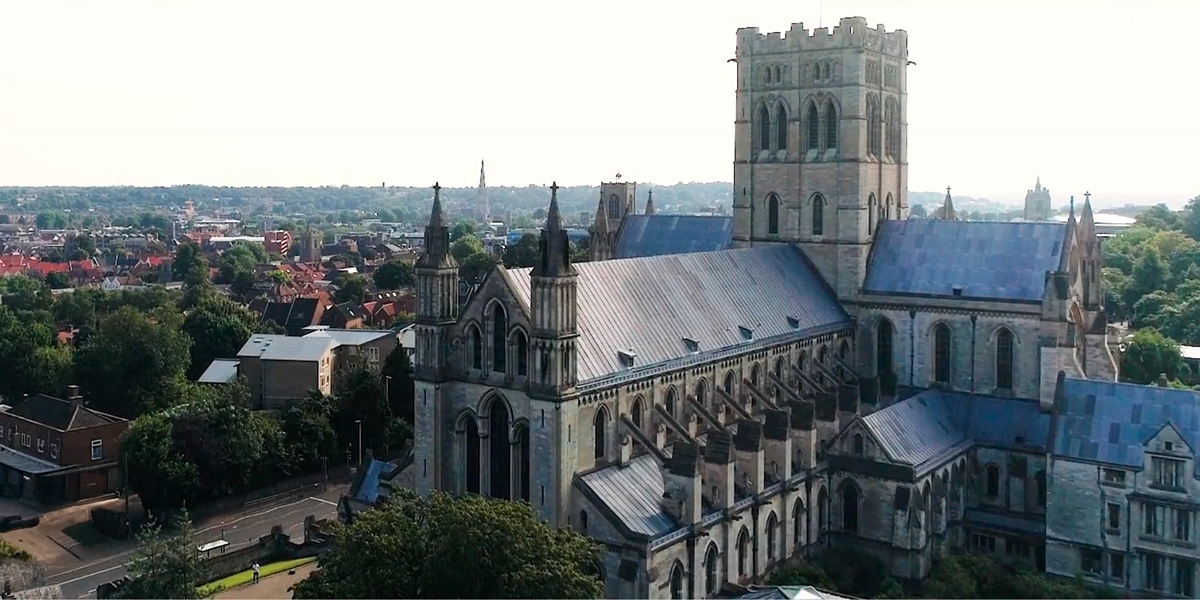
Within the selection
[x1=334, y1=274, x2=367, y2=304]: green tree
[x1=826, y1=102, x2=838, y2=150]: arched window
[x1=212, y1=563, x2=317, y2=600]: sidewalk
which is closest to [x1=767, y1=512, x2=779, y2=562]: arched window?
[x1=212, y1=563, x2=317, y2=600]: sidewalk

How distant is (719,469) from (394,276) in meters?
120

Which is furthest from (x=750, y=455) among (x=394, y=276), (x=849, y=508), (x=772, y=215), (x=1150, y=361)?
(x=394, y=276)

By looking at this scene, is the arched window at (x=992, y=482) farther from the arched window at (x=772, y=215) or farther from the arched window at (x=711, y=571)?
the arched window at (x=711, y=571)

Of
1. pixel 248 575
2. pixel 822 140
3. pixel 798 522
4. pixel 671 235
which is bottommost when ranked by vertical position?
pixel 248 575

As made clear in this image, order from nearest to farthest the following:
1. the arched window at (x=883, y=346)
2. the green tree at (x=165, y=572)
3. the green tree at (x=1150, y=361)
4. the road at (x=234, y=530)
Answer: the green tree at (x=165, y=572) → the road at (x=234, y=530) → the arched window at (x=883, y=346) → the green tree at (x=1150, y=361)

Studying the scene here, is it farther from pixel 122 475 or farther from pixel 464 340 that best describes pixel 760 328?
pixel 122 475

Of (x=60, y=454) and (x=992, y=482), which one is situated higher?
(x=992, y=482)

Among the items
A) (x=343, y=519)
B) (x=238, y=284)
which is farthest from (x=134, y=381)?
(x=238, y=284)

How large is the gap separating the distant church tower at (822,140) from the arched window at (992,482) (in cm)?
1234

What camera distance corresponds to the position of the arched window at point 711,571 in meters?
42.1

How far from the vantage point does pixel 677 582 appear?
40562 millimetres

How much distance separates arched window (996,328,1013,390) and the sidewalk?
37.3 m

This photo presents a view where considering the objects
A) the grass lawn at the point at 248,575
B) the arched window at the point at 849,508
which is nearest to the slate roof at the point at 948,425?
the arched window at the point at 849,508

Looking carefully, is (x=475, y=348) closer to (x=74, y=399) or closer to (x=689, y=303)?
(x=689, y=303)
